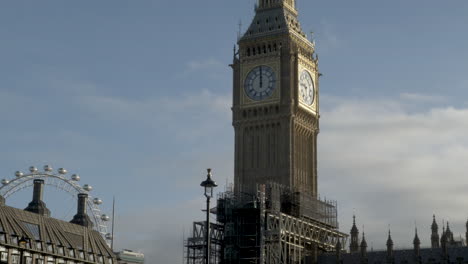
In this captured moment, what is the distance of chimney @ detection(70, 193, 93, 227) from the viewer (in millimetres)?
173000

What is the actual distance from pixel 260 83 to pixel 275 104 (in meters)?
5.37

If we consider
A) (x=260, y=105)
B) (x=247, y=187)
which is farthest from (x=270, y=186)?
(x=260, y=105)

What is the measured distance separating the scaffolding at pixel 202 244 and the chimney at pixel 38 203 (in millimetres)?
23942

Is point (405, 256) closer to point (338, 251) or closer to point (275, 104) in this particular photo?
point (338, 251)

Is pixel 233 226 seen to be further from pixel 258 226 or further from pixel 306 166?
pixel 306 166

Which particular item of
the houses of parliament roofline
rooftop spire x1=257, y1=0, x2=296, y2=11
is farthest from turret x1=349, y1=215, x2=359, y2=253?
rooftop spire x1=257, y1=0, x2=296, y2=11

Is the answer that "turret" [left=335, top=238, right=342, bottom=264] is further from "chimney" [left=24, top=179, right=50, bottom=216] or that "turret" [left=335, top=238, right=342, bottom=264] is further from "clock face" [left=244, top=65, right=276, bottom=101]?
"chimney" [left=24, top=179, right=50, bottom=216]

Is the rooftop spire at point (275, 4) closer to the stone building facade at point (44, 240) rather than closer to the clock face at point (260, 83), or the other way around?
the clock face at point (260, 83)

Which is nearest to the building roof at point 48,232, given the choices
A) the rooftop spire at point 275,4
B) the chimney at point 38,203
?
the chimney at point 38,203

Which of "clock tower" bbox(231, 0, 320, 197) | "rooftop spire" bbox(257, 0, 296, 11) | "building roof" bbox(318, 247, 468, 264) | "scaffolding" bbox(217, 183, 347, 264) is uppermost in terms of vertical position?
"rooftop spire" bbox(257, 0, 296, 11)

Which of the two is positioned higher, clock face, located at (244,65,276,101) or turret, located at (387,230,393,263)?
clock face, located at (244,65,276,101)

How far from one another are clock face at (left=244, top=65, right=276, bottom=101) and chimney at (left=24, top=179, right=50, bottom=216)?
3854cm

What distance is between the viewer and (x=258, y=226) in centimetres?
15338

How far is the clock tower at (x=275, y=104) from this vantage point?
163000mm
